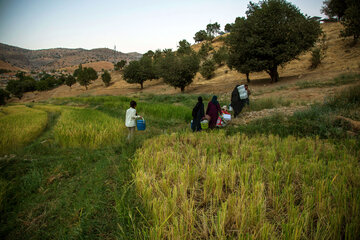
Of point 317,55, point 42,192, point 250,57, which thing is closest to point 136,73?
point 250,57

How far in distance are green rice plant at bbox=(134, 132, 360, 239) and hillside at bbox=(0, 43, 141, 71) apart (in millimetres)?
143021

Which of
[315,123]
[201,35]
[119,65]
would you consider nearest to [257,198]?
[315,123]

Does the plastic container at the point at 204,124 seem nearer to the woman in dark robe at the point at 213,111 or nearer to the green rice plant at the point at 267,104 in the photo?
the woman in dark robe at the point at 213,111

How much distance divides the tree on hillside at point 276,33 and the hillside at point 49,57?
128 meters

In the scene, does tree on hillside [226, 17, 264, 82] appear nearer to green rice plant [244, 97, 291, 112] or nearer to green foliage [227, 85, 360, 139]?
green rice plant [244, 97, 291, 112]

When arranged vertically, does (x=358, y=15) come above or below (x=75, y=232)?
above

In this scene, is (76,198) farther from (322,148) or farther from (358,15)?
(358,15)

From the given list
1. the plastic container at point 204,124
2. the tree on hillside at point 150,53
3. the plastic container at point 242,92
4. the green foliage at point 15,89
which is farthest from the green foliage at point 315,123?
the green foliage at point 15,89

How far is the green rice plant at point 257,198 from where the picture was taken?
5.64 feet

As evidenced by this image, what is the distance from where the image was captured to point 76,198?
9.18 ft

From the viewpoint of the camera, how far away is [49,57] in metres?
134

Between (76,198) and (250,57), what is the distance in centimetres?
2477

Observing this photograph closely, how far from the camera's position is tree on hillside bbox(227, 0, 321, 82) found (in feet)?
63.3

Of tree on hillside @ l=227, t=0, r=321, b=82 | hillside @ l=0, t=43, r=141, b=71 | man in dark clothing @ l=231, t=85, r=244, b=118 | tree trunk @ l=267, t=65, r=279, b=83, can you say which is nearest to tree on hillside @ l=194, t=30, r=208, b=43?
tree on hillside @ l=227, t=0, r=321, b=82
